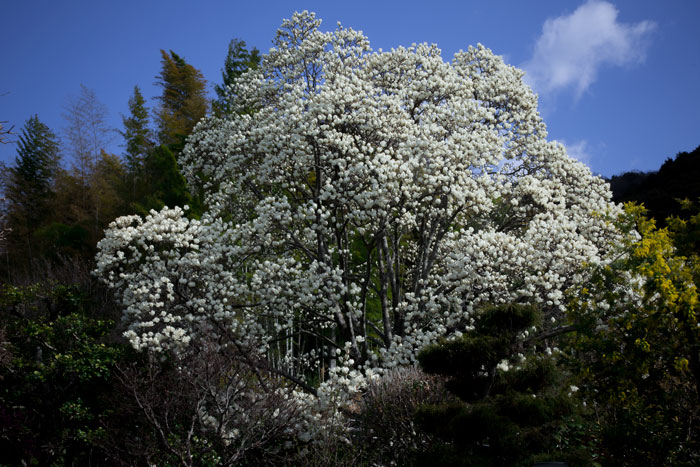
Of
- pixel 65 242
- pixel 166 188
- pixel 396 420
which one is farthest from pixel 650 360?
pixel 65 242

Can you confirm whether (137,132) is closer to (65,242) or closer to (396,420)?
(65,242)

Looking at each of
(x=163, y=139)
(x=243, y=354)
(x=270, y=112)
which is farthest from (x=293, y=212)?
(x=163, y=139)

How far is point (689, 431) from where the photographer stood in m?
6.52

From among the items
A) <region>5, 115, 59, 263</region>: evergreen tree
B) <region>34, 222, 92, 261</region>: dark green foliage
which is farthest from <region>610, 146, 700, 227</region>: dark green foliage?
<region>5, 115, 59, 263</region>: evergreen tree

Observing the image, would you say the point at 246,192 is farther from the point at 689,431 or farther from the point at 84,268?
the point at 689,431

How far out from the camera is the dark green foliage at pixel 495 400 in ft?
20.9

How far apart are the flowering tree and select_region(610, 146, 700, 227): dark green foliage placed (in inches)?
364

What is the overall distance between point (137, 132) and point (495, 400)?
27.8 m

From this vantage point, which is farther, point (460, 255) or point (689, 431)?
point (460, 255)

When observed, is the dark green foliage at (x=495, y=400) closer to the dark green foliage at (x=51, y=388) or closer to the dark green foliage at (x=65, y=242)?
the dark green foliage at (x=51, y=388)

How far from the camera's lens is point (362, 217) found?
9406 mm

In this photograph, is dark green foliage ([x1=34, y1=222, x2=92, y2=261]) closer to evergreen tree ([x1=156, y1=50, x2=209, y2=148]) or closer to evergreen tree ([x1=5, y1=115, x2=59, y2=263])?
evergreen tree ([x1=5, y1=115, x2=59, y2=263])

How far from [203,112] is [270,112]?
1857cm

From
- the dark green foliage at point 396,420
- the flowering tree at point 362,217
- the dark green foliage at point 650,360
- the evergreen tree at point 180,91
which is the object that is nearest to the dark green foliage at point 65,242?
the evergreen tree at point 180,91
